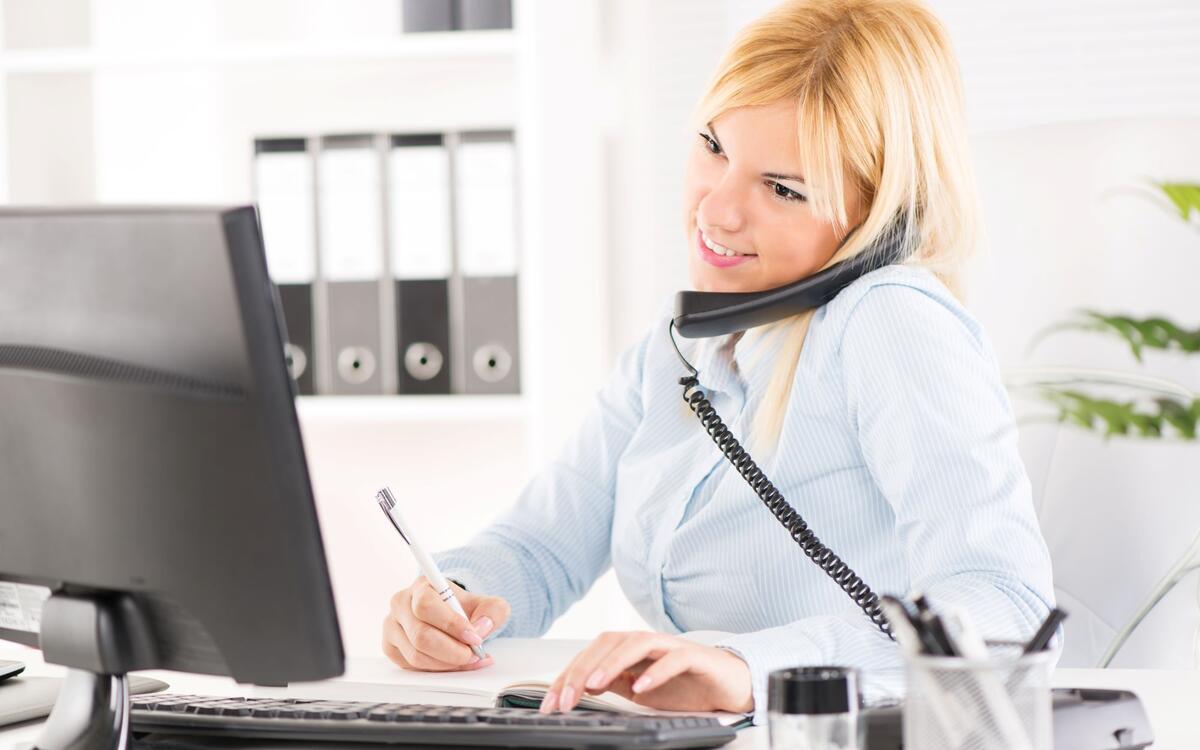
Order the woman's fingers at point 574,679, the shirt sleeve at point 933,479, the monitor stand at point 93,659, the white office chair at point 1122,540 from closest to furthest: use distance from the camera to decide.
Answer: the monitor stand at point 93,659, the woman's fingers at point 574,679, the shirt sleeve at point 933,479, the white office chair at point 1122,540

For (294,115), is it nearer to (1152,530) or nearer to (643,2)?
(643,2)

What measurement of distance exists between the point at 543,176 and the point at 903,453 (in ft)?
3.51

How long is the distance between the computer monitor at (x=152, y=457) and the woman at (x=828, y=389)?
421mm

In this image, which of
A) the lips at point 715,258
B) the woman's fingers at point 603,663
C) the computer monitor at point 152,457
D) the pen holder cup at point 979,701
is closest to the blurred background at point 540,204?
the lips at point 715,258

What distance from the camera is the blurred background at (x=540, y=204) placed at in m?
1.44

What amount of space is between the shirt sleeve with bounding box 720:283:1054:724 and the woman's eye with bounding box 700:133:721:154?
0.22 metres

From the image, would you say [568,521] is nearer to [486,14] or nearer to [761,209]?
[761,209]

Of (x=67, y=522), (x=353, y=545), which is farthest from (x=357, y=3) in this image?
(x=67, y=522)

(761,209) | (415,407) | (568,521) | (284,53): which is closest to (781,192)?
(761,209)

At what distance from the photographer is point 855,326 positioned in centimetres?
114

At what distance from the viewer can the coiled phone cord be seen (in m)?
1.05

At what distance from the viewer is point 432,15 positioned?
2.08 m

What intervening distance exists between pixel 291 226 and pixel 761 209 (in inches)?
42.5

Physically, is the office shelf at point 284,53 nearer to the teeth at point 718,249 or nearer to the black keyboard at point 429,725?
the teeth at point 718,249
